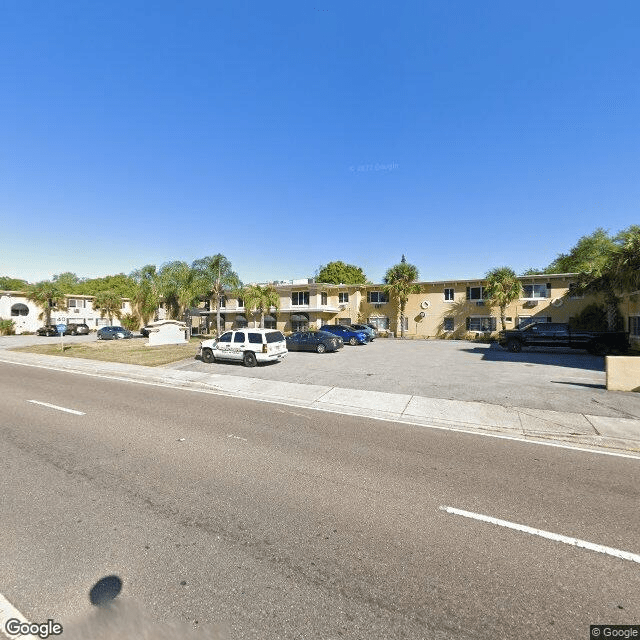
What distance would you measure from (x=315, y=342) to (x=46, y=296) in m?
44.2

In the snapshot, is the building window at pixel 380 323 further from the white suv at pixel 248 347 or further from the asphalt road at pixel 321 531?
the asphalt road at pixel 321 531

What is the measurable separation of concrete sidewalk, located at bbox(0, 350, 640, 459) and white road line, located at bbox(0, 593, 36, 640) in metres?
7.83

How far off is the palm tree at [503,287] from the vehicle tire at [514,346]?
989 cm

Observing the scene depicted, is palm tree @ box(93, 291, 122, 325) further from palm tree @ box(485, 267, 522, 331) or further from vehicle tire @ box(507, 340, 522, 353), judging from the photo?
vehicle tire @ box(507, 340, 522, 353)

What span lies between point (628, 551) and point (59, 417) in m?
11.6

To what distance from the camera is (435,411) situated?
9.88 metres

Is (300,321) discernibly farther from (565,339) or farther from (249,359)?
(565,339)

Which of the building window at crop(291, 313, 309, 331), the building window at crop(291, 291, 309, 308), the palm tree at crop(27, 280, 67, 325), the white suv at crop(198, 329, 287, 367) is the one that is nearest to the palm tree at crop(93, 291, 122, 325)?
the palm tree at crop(27, 280, 67, 325)

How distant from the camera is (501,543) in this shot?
159 inches

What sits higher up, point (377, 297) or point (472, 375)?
point (377, 297)

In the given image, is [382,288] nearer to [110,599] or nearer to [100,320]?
[110,599]

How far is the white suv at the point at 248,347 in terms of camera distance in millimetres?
17906

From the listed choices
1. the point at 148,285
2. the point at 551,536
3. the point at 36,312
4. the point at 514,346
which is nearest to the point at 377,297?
the point at 514,346

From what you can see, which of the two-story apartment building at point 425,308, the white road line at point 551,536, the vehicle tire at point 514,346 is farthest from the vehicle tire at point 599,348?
the white road line at point 551,536
